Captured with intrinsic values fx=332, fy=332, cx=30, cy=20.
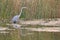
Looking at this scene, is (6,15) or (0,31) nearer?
(0,31)

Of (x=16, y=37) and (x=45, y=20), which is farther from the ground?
(x=16, y=37)

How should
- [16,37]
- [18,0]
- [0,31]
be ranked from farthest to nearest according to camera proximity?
[18,0], [0,31], [16,37]

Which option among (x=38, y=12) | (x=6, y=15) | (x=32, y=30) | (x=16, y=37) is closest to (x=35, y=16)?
(x=38, y=12)

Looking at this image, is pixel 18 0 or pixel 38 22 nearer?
pixel 38 22

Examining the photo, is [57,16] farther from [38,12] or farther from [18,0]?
[18,0]

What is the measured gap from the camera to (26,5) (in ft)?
44.8

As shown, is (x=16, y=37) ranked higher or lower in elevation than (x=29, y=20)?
higher

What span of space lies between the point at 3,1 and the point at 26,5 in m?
1.10

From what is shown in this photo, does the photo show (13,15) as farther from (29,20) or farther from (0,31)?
(0,31)

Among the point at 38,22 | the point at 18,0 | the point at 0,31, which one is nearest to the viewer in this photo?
the point at 0,31

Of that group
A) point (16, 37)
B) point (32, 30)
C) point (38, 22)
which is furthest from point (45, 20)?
point (16, 37)

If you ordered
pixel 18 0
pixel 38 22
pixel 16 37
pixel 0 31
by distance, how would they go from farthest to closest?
pixel 18 0 < pixel 38 22 < pixel 0 31 < pixel 16 37

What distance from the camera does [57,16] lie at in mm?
13820

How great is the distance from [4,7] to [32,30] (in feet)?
9.71
